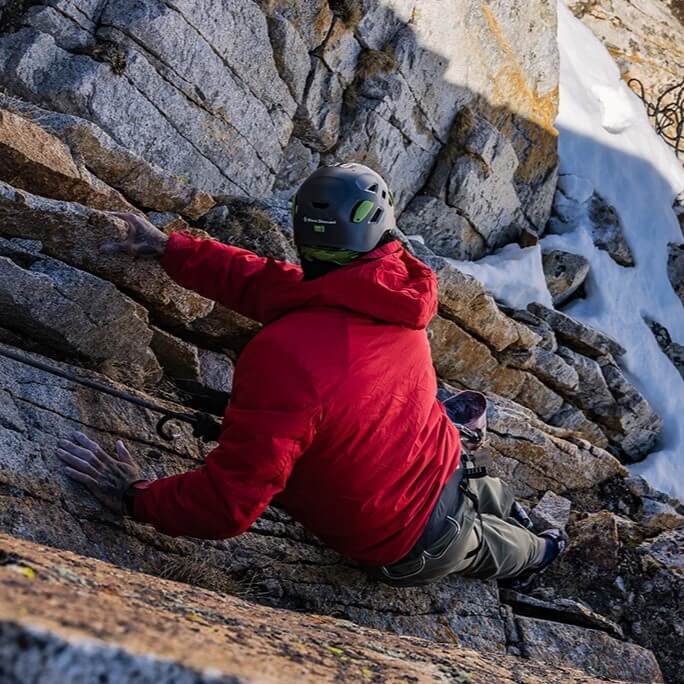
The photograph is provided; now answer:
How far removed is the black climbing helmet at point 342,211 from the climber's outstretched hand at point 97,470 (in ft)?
4.95

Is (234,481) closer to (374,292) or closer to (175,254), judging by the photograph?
(374,292)

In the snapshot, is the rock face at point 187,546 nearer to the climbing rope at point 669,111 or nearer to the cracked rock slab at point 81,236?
the cracked rock slab at point 81,236

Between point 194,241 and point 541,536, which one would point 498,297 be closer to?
point 541,536

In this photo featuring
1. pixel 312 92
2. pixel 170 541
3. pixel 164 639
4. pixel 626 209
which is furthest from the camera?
pixel 626 209

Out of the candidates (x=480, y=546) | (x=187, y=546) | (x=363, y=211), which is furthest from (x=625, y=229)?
(x=187, y=546)

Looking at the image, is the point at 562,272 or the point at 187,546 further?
the point at 562,272

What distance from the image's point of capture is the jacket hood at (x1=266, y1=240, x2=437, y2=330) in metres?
4.31

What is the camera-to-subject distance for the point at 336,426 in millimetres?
4168

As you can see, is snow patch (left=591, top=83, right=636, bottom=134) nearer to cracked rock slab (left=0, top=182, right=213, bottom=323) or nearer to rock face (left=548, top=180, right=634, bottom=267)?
rock face (left=548, top=180, right=634, bottom=267)

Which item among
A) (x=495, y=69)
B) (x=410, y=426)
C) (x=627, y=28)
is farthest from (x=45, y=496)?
(x=627, y=28)

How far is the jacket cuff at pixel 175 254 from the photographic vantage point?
5.36 m

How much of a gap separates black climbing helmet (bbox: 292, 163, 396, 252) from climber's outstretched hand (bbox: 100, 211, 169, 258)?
1107mm

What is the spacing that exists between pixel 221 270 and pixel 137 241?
602 millimetres

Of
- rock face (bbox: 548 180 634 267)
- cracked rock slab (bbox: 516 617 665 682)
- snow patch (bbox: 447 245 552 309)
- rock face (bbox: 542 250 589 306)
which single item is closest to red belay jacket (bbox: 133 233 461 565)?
cracked rock slab (bbox: 516 617 665 682)
